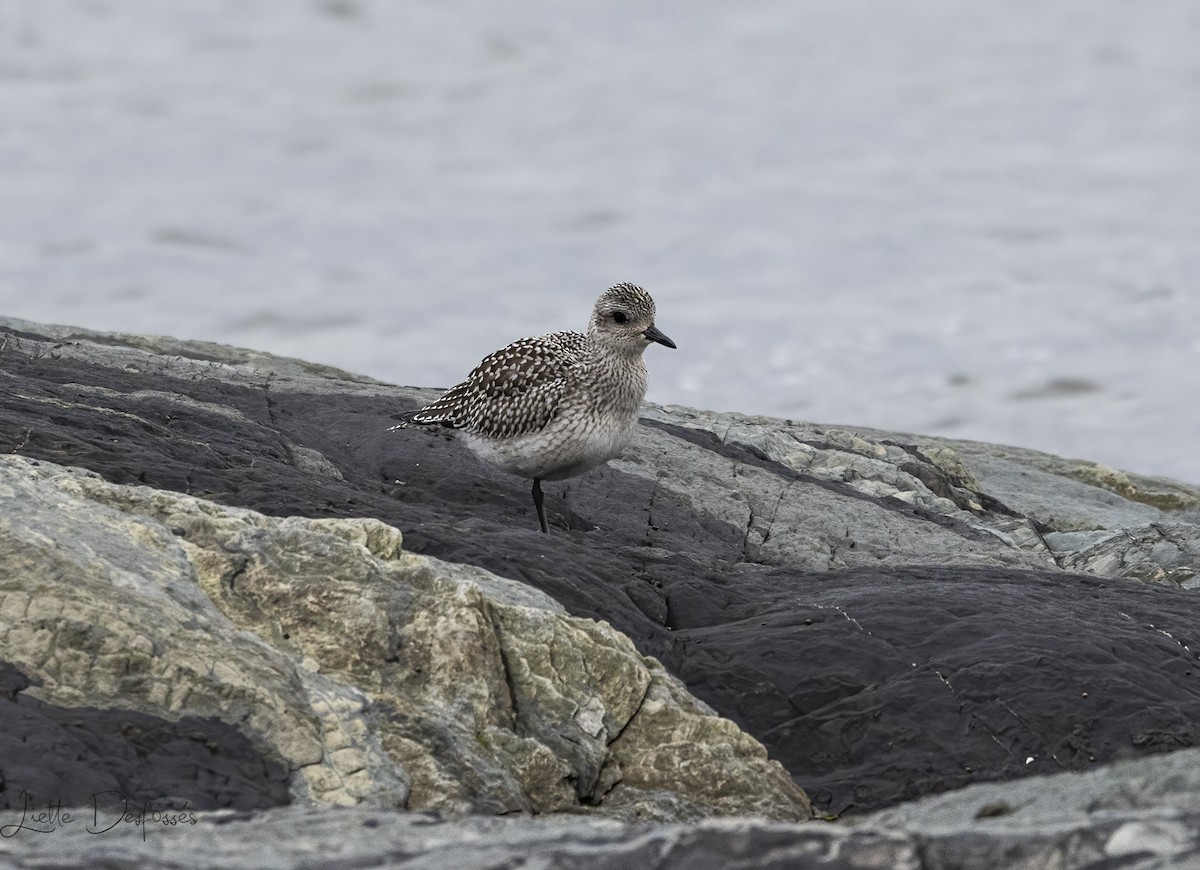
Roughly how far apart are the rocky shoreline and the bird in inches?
22.7

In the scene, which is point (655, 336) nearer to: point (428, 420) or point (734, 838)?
point (428, 420)

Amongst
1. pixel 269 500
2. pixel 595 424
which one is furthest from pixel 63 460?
pixel 595 424

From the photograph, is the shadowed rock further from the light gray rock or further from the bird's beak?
the bird's beak

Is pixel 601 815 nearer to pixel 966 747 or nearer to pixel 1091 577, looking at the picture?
pixel 966 747

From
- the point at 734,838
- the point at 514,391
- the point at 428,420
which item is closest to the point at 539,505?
the point at 514,391

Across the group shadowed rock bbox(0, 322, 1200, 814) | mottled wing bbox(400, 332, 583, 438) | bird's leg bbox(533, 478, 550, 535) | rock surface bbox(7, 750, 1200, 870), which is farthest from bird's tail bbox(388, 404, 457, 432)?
rock surface bbox(7, 750, 1200, 870)

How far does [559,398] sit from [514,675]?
5.33 metres

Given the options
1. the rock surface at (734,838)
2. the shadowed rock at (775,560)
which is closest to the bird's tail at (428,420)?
the shadowed rock at (775,560)

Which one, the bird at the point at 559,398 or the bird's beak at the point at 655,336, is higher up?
the bird's beak at the point at 655,336

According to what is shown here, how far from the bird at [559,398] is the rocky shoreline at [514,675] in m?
0.58

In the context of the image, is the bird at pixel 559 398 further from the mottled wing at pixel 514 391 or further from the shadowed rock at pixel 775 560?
the shadowed rock at pixel 775 560

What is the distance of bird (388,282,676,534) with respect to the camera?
40.0 ft

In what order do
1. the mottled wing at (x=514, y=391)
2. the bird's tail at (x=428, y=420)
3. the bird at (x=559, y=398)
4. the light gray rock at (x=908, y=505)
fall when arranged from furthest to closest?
Result: the bird's tail at (x=428, y=420)
the light gray rock at (x=908, y=505)
the mottled wing at (x=514, y=391)
the bird at (x=559, y=398)

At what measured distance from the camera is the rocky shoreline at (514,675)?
4.64 metres
